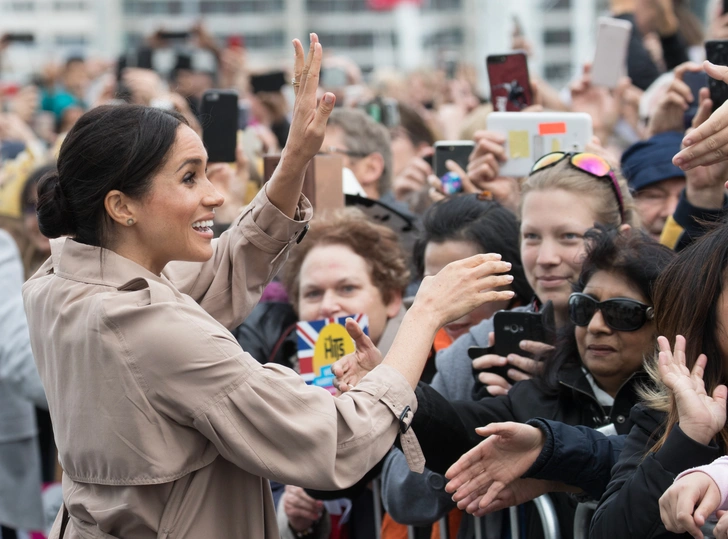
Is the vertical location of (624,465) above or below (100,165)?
below

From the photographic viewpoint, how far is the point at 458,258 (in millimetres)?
3922

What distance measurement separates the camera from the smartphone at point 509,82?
468 cm

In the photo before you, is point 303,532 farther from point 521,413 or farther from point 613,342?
point 613,342

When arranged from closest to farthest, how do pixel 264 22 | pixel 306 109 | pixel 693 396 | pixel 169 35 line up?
pixel 693 396 < pixel 306 109 < pixel 169 35 < pixel 264 22

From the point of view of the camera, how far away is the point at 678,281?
266 centimetres

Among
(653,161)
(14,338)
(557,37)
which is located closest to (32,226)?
(14,338)

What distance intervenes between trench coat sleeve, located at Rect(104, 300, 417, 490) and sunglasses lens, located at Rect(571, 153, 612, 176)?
1.51 m

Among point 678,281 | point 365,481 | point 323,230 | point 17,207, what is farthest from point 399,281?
point 17,207

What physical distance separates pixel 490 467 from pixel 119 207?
3.82ft

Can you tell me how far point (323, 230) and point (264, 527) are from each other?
1768mm

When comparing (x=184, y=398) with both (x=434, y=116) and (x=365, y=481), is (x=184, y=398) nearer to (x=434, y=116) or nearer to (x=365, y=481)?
(x=365, y=481)

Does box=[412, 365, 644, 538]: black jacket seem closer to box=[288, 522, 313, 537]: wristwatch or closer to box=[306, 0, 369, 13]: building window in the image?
box=[288, 522, 313, 537]: wristwatch

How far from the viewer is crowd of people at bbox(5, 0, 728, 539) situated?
2449 millimetres

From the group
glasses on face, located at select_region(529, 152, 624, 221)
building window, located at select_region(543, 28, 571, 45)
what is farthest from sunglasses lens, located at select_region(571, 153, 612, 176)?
building window, located at select_region(543, 28, 571, 45)
